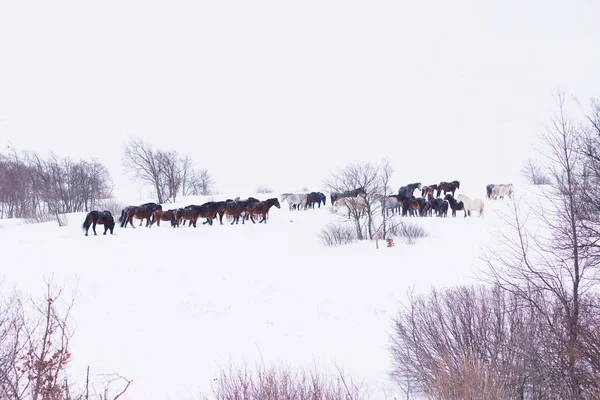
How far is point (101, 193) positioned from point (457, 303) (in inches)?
2085

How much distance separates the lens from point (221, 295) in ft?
45.5

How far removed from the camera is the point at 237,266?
667 inches

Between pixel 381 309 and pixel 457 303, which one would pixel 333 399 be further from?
pixel 381 309

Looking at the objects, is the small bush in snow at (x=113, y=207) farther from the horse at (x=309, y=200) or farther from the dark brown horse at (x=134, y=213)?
the horse at (x=309, y=200)

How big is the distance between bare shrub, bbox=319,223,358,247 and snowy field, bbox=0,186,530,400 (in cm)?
57

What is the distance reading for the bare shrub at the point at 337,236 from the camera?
22.5 metres

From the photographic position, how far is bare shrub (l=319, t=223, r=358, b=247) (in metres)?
22.5

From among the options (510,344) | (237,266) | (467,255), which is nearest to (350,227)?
(467,255)

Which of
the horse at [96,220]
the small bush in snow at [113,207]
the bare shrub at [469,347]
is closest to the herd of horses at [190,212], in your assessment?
the horse at [96,220]

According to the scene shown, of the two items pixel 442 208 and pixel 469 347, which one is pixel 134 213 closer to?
pixel 442 208

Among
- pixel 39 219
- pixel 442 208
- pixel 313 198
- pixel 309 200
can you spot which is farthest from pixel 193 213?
pixel 442 208

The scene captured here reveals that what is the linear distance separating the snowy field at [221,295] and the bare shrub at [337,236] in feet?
1.86

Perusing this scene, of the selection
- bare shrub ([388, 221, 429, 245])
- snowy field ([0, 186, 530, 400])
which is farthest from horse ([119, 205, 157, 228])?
bare shrub ([388, 221, 429, 245])

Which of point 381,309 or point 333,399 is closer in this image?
point 333,399
